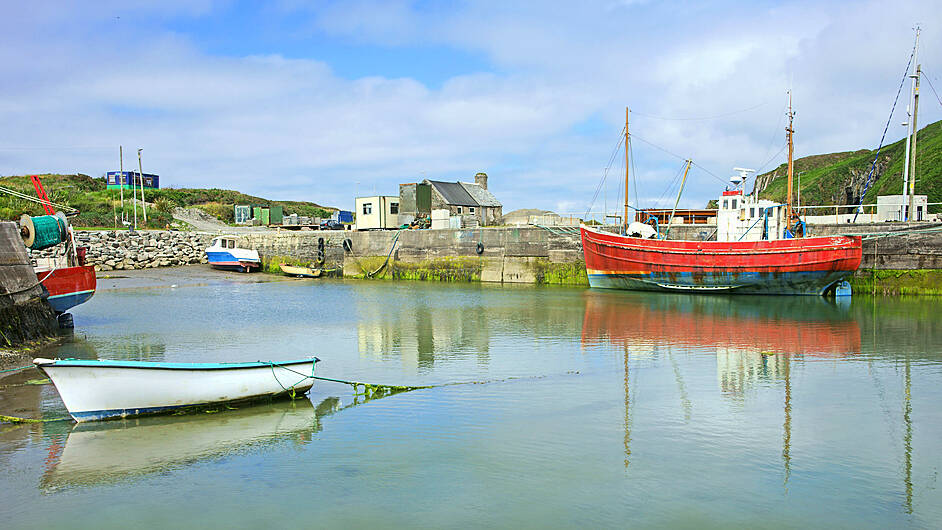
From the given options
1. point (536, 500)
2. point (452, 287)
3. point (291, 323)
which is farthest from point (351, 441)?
point (452, 287)

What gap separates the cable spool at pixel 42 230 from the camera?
15.9 meters

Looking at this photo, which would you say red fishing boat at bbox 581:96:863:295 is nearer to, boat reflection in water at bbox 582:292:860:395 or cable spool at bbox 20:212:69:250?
boat reflection in water at bbox 582:292:860:395

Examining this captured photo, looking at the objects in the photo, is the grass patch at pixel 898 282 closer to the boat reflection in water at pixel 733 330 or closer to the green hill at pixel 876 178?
the boat reflection in water at pixel 733 330

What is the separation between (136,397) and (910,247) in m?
26.4

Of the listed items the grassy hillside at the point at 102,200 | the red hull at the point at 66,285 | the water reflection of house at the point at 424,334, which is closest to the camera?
the water reflection of house at the point at 424,334

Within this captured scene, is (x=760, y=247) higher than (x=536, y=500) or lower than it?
higher

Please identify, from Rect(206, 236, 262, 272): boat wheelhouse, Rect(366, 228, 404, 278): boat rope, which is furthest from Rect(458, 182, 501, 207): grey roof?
Rect(206, 236, 262, 272): boat wheelhouse

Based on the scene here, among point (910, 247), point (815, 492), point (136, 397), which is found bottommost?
point (815, 492)

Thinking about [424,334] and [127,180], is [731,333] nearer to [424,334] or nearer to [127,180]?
[424,334]

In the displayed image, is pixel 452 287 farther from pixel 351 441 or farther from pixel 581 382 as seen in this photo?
pixel 351 441

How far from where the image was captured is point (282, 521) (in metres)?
6.25

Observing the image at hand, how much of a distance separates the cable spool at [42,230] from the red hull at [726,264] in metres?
19.3

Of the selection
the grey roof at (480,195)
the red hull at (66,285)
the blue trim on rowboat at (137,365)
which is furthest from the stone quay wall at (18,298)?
the grey roof at (480,195)

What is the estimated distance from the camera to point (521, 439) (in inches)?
330
